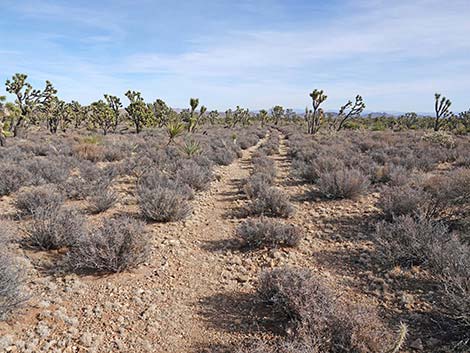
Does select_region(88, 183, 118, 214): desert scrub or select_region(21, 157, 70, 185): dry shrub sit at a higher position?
select_region(21, 157, 70, 185): dry shrub

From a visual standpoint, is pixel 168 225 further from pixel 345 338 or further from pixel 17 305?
pixel 345 338

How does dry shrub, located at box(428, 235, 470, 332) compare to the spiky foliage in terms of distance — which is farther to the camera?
Result: the spiky foliage

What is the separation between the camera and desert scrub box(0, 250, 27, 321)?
10.9 feet

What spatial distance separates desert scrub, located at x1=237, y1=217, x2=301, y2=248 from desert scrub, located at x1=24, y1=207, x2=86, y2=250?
2712mm

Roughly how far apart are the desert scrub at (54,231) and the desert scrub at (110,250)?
0.82ft

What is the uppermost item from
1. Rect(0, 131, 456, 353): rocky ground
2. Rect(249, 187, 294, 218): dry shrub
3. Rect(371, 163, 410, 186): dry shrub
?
Rect(371, 163, 410, 186): dry shrub

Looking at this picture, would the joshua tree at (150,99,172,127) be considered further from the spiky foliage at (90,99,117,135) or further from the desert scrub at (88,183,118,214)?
the desert scrub at (88,183,118,214)

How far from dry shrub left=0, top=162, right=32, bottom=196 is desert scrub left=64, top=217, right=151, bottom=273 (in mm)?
4551

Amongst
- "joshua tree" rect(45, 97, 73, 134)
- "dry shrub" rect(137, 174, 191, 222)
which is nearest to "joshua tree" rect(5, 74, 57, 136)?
"joshua tree" rect(45, 97, 73, 134)

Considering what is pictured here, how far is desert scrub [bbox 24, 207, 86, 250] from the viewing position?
500cm

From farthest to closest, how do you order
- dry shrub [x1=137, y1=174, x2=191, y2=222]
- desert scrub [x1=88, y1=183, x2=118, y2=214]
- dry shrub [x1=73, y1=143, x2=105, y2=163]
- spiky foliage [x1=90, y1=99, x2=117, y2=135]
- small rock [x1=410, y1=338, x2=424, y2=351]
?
spiky foliage [x1=90, y1=99, x2=117, y2=135] < dry shrub [x1=73, y1=143, x2=105, y2=163] < desert scrub [x1=88, y1=183, x2=118, y2=214] < dry shrub [x1=137, y1=174, x2=191, y2=222] < small rock [x1=410, y1=338, x2=424, y2=351]

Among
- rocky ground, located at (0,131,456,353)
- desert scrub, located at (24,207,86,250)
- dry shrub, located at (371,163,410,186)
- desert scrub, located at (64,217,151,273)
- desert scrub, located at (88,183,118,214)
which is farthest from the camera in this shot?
dry shrub, located at (371,163,410,186)

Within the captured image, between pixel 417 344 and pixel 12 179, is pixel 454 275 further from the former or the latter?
pixel 12 179

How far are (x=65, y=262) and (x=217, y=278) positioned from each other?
2.21m
